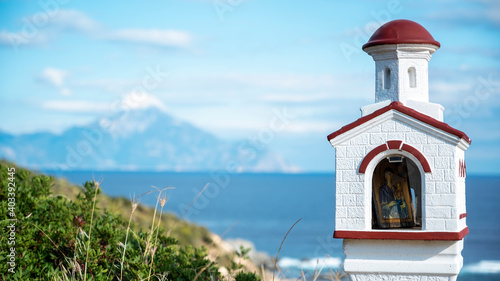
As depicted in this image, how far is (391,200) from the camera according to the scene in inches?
240

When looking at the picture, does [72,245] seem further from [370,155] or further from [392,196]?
[392,196]

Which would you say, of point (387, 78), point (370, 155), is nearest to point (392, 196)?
point (370, 155)

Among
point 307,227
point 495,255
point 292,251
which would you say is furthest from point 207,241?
point 307,227

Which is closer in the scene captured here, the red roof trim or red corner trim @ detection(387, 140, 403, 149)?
the red roof trim

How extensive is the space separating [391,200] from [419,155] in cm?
73

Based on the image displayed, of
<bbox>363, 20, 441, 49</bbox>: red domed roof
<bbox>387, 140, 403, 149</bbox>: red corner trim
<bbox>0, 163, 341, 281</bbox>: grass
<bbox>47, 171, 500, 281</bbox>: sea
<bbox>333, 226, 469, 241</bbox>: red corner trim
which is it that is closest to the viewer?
<bbox>333, 226, 469, 241</bbox>: red corner trim

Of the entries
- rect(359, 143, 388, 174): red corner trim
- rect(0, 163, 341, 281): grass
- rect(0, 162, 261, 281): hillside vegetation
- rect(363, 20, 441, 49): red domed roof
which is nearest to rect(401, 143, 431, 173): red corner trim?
rect(359, 143, 388, 174): red corner trim

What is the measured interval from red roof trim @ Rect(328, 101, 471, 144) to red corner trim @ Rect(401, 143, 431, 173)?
11.6 inches

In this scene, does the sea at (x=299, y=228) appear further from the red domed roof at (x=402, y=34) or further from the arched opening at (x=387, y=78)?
the red domed roof at (x=402, y=34)

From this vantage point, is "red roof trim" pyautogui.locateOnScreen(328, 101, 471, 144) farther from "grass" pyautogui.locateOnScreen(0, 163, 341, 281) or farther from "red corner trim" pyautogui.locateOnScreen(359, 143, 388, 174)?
"grass" pyautogui.locateOnScreen(0, 163, 341, 281)

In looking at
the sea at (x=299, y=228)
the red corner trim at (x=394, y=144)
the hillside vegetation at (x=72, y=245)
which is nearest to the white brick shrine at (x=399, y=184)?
the red corner trim at (x=394, y=144)

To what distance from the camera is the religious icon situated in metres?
6.03

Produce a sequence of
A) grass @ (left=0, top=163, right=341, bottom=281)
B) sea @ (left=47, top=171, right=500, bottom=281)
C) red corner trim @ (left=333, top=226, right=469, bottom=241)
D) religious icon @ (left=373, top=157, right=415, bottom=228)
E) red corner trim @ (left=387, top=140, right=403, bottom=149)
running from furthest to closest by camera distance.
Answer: sea @ (left=47, top=171, right=500, bottom=281) → religious icon @ (left=373, top=157, right=415, bottom=228) → grass @ (left=0, top=163, right=341, bottom=281) → red corner trim @ (left=387, top=140, right=403, bottom=149) → red corner trim @ (left=333, top=226, right=469, bottom=241)

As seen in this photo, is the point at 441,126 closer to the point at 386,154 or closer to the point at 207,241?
the point at 386,154
